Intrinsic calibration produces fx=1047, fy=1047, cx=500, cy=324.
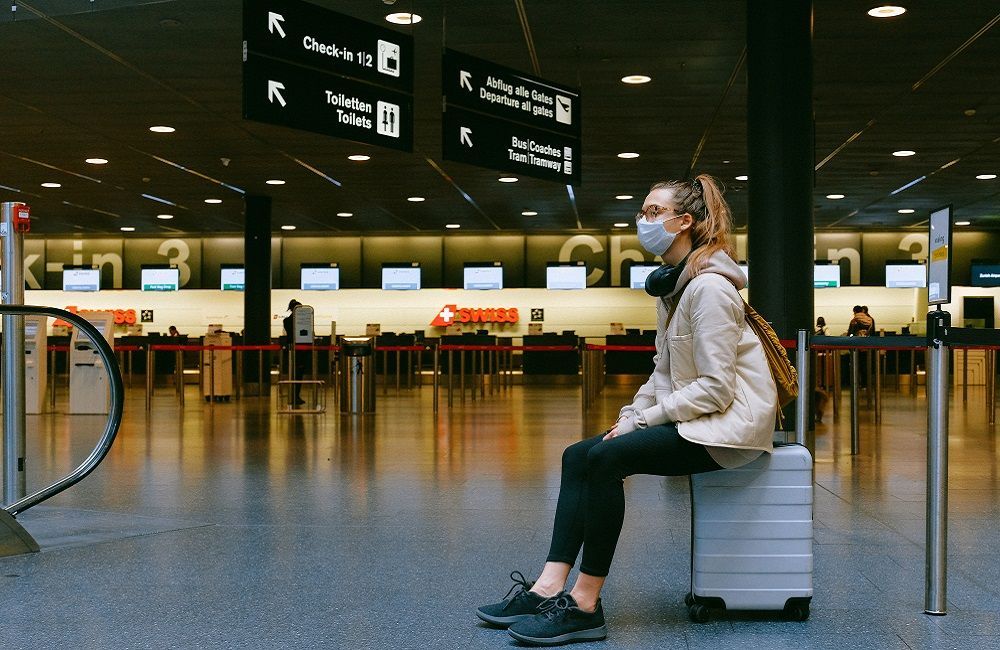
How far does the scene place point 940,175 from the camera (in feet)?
55.4

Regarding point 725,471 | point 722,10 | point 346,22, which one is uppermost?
point 722,10

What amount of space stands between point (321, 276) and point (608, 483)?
946 inches

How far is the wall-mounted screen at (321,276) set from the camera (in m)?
26.7

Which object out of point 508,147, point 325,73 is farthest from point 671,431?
point 508,147

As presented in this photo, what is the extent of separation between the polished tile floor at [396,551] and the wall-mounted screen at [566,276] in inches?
688

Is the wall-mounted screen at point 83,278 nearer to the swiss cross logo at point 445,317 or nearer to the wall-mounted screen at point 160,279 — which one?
the wall-mounted screen at point 160,279

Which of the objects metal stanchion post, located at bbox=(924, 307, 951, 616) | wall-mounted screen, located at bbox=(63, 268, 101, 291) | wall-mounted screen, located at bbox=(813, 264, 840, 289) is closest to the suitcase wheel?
metal stanchion post, located at bbox=(924, 307, 951, 616)

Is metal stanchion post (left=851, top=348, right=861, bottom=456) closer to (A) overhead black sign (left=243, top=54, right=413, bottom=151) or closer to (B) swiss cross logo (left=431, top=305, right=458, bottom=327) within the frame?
(A) overhead black sign (left=243, top=54, right=413, bottom=151)

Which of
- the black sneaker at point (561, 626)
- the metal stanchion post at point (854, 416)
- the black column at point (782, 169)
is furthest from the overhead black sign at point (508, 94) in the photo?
the black sneaker at point (561, 626)

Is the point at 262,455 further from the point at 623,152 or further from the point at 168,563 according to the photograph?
the point at 623,152

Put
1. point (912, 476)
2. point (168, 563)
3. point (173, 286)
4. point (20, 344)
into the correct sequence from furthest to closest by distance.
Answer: point (173, 286), point (912, 476), point (20, 344), point (168, 563)

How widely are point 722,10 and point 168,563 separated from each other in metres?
6.35

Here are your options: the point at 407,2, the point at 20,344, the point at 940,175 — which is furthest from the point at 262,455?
the point at 940,175

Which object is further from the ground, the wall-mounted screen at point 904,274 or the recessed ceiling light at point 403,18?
the recessed ceiling light at point 403,18
